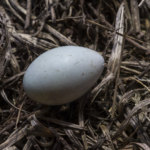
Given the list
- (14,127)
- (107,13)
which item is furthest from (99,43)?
(14,127)

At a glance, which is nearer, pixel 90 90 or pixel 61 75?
pixel 61 75

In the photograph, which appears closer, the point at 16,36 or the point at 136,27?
the point at 16,36

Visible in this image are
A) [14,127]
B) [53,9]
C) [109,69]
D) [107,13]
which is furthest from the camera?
[107,13]

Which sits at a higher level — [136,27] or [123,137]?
[136,27]

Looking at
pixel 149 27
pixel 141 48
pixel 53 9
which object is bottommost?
pixel 141 48

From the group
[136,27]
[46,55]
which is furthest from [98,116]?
[136,27]

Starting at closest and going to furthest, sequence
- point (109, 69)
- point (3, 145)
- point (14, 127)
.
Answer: point (3, 145), point (14, 127), point (109, 69)

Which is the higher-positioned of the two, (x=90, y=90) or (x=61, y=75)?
(x=61, y=75)

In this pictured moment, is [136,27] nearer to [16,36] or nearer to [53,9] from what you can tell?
[53,9]
